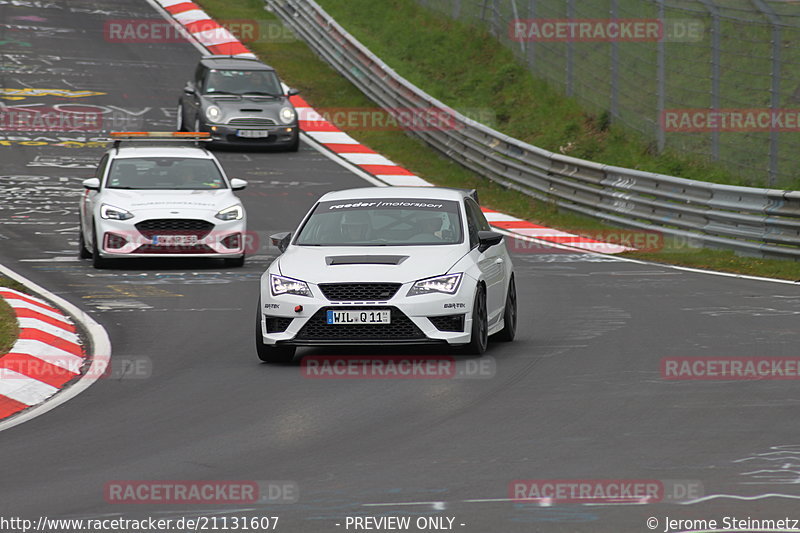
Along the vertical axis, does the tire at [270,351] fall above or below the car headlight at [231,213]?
above

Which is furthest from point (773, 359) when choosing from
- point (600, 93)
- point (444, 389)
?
point (600, 93)

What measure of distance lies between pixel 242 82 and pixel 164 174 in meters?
12.2

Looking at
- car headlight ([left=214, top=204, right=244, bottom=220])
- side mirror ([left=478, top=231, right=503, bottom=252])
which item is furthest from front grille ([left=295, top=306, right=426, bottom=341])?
car headlight ([left=214, top=204, right=244, bottom=220])

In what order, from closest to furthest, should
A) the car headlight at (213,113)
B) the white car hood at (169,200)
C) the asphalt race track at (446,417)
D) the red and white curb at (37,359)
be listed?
the asphalt race track at (446,417) → the red and white curb at (37,359) → the white car hood at (169,200) → the car headlight at (213,113)

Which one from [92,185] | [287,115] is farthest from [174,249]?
[287,115]

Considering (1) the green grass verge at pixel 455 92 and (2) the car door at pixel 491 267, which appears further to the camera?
(1) the green grass verge at pixel 455 92

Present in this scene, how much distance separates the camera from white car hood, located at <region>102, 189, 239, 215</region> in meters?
19.9

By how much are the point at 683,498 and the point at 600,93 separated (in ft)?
75.3

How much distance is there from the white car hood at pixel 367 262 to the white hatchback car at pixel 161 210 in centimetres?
707

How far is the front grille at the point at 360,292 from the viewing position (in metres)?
12.0

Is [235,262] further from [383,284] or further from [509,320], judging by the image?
[383,284]

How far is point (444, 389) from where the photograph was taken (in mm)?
10930

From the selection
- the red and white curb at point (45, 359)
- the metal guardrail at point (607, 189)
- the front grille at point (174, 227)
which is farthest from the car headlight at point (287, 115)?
the red and white curb at point (45, 359)

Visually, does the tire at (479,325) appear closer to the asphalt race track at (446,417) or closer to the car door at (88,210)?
the asphalt race track at (446,417)
